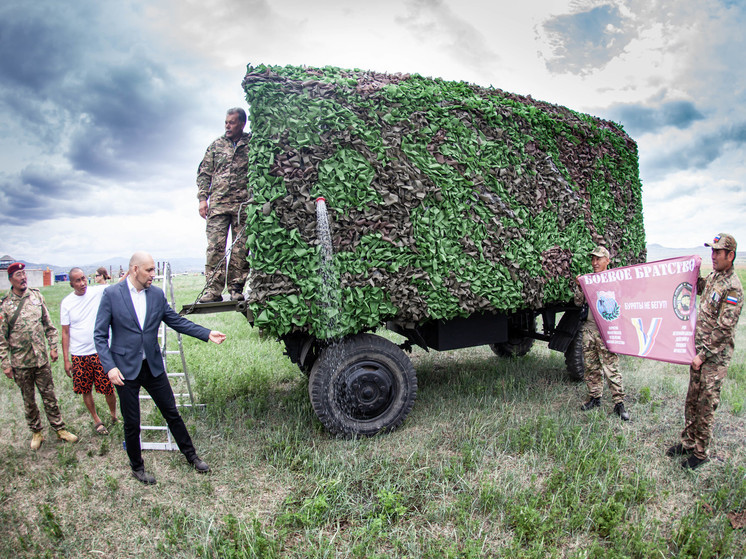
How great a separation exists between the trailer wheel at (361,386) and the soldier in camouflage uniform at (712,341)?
2677 millimetres

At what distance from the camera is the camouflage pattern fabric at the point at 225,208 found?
4.50 metres

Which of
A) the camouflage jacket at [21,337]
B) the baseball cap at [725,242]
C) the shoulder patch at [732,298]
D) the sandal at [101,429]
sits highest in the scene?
the baseball cap at [725,242]

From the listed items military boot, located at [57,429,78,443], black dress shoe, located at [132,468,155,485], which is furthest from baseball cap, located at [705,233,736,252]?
military boot, located at [57,429,78,443]

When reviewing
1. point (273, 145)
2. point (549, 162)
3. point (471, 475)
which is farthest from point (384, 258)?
point (549, 162)

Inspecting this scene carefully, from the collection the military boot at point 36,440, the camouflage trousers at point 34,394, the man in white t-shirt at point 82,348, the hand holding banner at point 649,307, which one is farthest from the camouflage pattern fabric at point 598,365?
the military boot at point 36,440

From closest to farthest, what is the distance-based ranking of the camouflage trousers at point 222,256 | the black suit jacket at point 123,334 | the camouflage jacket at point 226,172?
1. the black suit jacket at point 123,334
2. the camouflage trousers at point 222,256
3. the camouflage jacket at point 226,172

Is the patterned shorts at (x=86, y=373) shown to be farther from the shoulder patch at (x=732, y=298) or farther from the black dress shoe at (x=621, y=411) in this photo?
the shoulder patch at (x=732, y=298)

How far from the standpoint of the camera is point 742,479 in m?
3.47

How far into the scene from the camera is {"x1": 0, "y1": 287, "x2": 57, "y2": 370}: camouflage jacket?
460 centimetres

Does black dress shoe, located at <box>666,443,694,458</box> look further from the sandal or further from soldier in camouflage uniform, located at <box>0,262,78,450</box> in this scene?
soldier in camouflage uniform, located at <box>0,262,78,450</box>

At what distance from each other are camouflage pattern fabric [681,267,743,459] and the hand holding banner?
0.15 meters

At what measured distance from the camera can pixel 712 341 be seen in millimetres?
3701

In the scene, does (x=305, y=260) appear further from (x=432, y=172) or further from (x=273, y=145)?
(x=432, y=172)

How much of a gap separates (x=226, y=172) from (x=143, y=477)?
3204 mm
